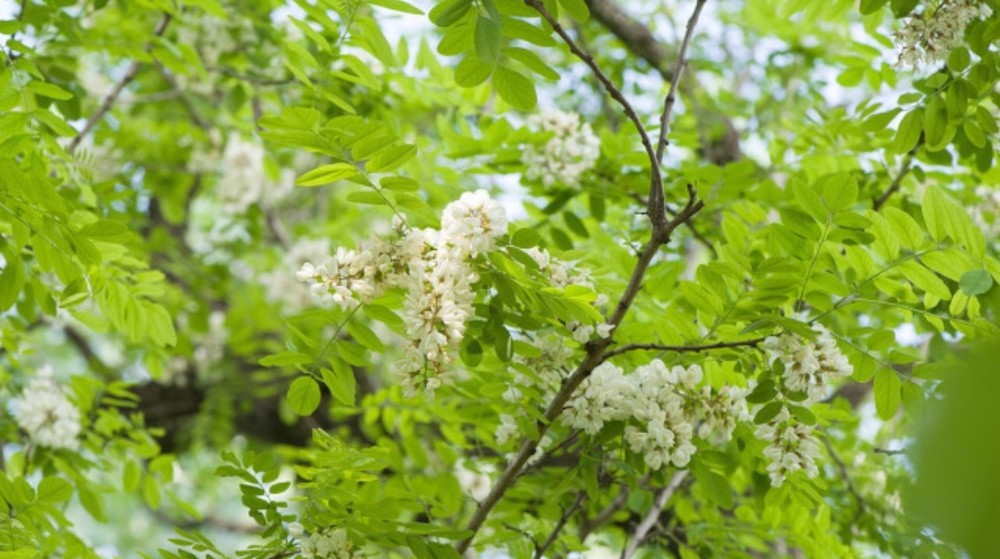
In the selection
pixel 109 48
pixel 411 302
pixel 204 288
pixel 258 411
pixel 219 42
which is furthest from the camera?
pixel 258 411

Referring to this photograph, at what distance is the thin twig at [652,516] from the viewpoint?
7.03 feet

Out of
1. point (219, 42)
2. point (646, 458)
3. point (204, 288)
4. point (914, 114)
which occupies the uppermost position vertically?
point (914, 114)

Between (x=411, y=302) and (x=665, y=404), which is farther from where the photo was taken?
(x=665, y=404)

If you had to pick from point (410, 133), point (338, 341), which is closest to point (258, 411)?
point (410, 133)

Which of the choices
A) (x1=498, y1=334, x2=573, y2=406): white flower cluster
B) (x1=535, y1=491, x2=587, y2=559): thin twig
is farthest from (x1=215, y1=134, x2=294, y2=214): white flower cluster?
(x1=498, y1=334, x2=573, y2=406): white flower cluster

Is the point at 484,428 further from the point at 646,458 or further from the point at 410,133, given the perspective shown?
the point at 410,133

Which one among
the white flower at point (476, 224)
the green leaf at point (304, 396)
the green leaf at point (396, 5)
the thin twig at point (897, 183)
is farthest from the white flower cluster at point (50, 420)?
the thin twig at point (897, 183)

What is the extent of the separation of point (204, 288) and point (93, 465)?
7.84ft

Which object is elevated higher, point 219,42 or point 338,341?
point 219,42

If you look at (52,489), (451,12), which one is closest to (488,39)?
(451,12)

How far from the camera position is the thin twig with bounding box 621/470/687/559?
2.14 meters

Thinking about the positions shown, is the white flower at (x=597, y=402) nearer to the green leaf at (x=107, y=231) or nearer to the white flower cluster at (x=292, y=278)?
the green leaf at (x=107, y=231)

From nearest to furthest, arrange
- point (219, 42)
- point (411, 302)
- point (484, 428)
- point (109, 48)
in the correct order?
point (411, 302) → point (484, 428) → point (109, 48) → point (219, 42)

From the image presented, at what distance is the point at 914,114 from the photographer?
195 cm
